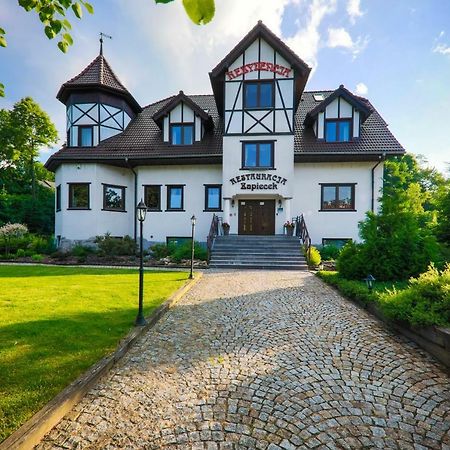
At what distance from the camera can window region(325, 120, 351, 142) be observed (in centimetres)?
1583

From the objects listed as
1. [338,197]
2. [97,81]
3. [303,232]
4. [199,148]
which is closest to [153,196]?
[199,148]

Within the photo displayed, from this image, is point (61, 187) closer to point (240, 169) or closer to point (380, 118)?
point (240, 169)

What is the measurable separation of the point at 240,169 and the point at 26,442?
568 inches

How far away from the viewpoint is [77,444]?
2244 mm

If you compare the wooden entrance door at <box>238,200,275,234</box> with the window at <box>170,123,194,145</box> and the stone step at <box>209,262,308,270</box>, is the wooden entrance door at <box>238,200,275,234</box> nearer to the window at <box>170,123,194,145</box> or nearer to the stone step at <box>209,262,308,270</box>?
the stone step at <box>209,262,308,270</box>

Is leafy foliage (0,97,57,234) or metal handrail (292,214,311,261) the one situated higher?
leafy foliage (0,97,57,234)

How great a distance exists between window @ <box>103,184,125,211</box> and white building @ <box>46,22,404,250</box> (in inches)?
2.5

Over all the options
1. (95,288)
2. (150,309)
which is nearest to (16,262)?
(95,288)

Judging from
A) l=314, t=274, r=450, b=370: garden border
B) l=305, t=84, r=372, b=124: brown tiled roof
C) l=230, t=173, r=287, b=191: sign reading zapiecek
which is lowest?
l=314, t=274, r=450, b=370: garden border

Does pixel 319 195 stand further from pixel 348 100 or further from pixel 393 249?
pixel 393 249

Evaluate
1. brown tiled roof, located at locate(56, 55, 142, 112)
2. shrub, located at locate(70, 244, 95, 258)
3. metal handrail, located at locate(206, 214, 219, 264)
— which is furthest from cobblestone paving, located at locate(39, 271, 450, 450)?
brown tiled roof, located at locate(56, 55, 142, 112)

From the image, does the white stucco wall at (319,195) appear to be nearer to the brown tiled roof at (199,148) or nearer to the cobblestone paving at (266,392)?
the brown tiled roof at (199,148)

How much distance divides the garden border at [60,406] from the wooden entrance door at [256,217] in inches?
492

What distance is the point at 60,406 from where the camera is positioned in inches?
99.6
